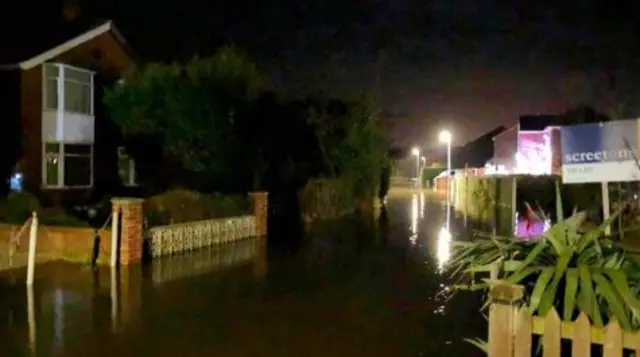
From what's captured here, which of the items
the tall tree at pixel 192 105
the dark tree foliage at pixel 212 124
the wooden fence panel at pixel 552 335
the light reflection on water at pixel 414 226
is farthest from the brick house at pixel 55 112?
the wooden fence panel at pixel 552 335

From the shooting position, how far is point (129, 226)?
14.6 m

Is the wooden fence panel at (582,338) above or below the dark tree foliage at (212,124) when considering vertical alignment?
below

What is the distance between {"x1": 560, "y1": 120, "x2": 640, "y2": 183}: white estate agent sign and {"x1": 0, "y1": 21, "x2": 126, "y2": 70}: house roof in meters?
20.6

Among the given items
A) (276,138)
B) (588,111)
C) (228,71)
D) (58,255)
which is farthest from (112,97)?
(588,111)

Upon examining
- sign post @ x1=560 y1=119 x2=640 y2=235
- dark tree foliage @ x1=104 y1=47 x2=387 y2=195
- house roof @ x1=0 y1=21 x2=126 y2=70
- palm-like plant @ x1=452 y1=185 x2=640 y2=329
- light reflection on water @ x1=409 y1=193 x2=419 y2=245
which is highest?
house roof @ x1=0 y1=21 x2=126 y2=70

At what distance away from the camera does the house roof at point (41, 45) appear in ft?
82.5

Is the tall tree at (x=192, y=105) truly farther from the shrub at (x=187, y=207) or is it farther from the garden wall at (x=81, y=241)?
the garden wall at (x=81, y=241)

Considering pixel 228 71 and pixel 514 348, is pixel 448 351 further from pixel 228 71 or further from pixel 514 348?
pixel 228 71

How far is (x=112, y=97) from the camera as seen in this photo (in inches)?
950

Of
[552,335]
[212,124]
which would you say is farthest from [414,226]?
[552,335]

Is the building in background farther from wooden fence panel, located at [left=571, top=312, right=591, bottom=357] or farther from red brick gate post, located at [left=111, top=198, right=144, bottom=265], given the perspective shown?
wooden fence panel, located at [left=571, top=312, right=591, bottom=357]

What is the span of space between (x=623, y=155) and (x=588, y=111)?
159 feet

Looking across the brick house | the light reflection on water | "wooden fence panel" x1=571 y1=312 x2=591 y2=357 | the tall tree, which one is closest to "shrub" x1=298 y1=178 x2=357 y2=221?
the light reflection on water

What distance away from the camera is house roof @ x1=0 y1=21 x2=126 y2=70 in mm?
25141
